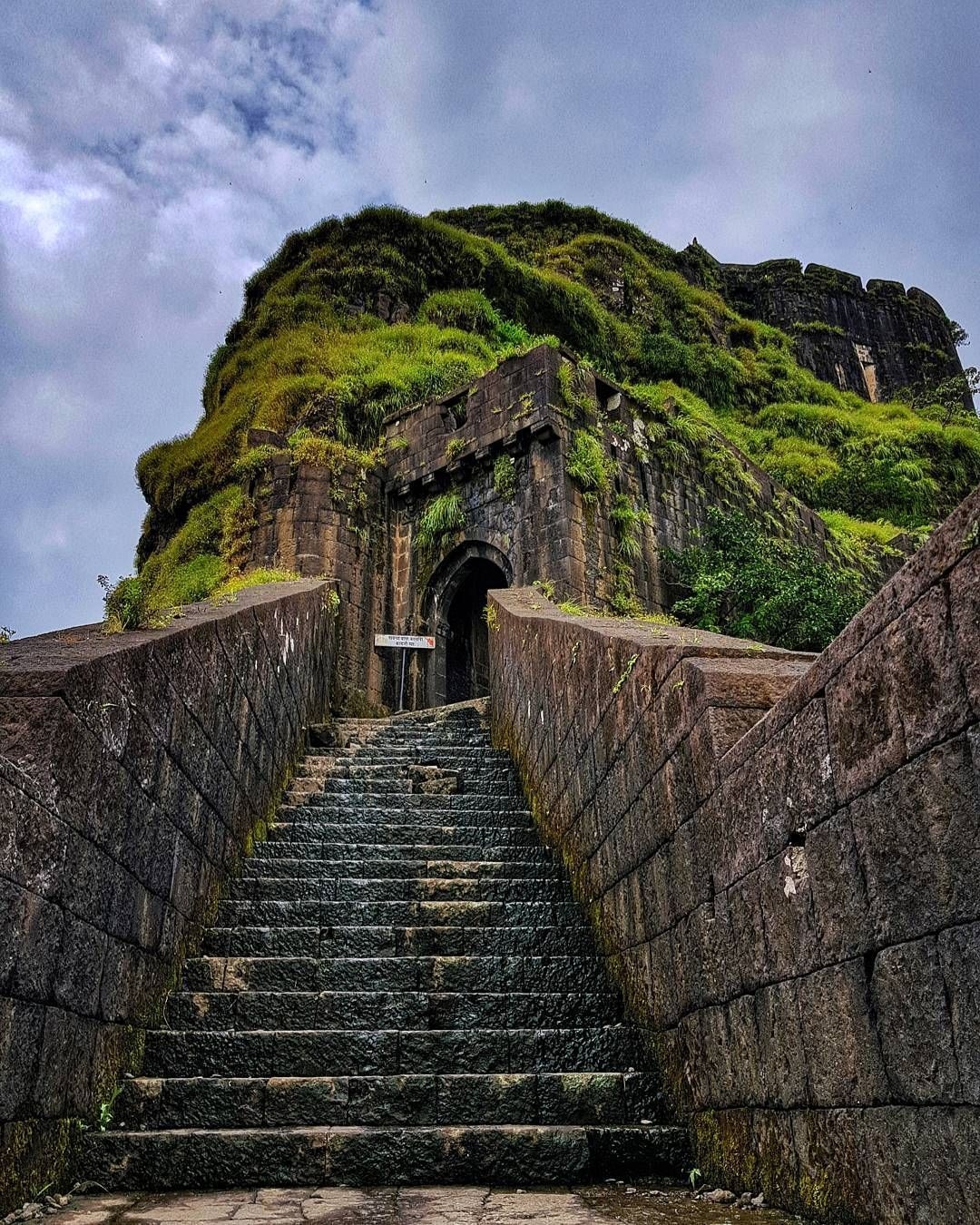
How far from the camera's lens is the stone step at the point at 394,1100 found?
3580 mm

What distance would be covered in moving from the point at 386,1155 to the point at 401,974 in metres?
1.21

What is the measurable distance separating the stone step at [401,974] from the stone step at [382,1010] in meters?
0.14

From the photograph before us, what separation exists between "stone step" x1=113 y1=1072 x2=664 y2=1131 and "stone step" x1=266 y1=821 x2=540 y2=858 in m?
2.38

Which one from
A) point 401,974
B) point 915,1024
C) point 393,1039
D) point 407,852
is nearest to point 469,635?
point 407,852

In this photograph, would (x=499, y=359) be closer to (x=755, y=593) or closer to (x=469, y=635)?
(x=469, y=635)

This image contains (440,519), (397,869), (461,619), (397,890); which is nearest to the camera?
(397,890)

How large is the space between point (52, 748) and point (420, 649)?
459 inches

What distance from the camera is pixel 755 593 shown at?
13.7 meters

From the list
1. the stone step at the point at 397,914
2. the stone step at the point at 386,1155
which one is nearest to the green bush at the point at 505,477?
the stone step at the point at 397,914

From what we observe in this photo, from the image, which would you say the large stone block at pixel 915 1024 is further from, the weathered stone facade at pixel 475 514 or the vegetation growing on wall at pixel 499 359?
the vegetation growing on wall at pixel 499 359

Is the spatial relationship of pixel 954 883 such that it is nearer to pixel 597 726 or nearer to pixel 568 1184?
pixel 568 1184

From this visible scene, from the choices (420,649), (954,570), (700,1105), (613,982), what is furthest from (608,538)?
(954,570)

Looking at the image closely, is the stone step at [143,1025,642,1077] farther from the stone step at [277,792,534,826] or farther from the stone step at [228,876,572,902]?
the stone step at [277,792,534,826]

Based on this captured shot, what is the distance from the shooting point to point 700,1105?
3.33 meters
